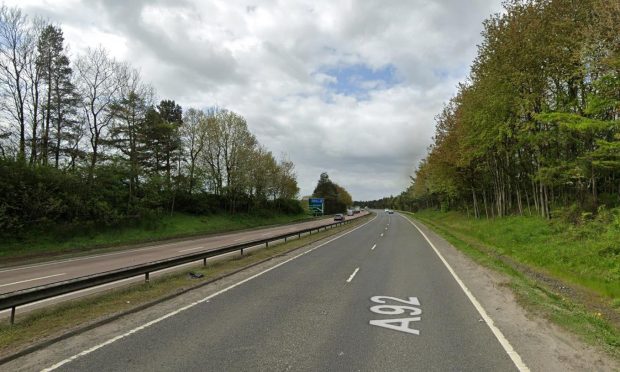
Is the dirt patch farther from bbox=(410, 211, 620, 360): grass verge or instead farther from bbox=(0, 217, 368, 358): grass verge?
bbox=(0, 217, 368, 358): grass verge

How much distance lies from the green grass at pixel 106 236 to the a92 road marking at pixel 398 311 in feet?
65.0

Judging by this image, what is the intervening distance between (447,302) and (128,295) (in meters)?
7.34

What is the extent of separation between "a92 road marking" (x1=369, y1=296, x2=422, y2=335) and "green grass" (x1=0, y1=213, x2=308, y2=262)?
19.8 m

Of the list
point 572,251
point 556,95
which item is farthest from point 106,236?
point 556,95

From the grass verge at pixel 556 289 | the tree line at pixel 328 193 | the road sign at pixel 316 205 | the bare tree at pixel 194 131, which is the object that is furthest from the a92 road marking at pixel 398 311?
the tree line at pixel 328 193

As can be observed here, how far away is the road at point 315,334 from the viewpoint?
16.5 feet

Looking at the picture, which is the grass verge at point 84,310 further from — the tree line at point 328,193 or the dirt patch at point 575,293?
the tree line at point 328,193

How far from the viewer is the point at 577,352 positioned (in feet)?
18.1

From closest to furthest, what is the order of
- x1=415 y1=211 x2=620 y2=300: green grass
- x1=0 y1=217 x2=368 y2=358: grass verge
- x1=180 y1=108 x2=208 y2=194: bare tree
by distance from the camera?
x1=0 y1=217 x2=368 y2=358: grass verge, x1=415 y1=211 x2=620 y2=300: green grass, x1=180 y1=108 x2=208 y2=194: bare tree

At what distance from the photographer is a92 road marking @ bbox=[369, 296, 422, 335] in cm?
668

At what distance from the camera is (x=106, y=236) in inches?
1110

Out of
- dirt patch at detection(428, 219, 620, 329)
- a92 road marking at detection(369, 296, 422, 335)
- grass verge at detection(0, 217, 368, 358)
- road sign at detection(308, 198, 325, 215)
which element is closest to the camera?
grass verge at detection(0, 217, 368, 358)

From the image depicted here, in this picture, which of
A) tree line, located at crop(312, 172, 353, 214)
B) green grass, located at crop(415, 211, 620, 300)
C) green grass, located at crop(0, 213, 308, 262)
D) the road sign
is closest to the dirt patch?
green grass, located at crop(415, 211, 620, 300)

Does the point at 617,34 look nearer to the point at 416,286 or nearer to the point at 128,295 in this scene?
the point at 416,286
